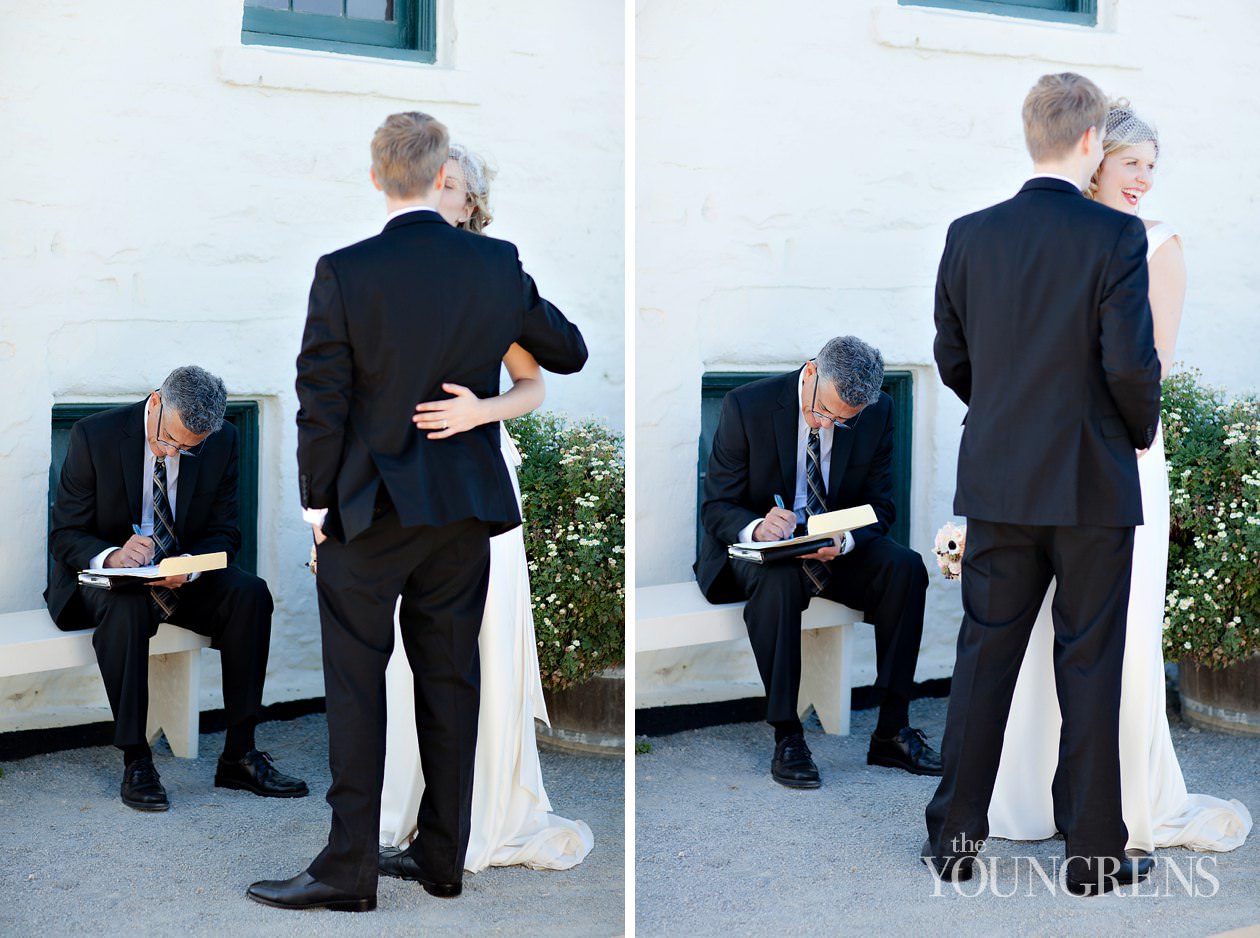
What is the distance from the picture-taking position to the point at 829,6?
193 inches

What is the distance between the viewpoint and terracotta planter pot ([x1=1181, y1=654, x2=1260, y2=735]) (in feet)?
15.9

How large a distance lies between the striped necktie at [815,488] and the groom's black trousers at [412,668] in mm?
1497

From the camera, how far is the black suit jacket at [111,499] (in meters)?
4.35

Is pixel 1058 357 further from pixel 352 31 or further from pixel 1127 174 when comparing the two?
pixel 352 31

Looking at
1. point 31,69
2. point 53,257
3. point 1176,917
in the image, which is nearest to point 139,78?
point 31,69

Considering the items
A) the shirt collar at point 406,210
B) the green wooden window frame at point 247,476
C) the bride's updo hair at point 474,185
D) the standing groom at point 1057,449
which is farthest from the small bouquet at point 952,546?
the green wooden window frame at point 247,476

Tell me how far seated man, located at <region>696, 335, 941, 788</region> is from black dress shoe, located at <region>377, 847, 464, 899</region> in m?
1.29

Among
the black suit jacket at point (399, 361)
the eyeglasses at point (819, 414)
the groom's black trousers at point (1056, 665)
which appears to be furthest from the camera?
the eyeglasses at point (819, 414)

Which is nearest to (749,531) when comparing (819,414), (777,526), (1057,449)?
(777,526)

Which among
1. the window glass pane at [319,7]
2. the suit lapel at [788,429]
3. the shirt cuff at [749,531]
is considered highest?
the window glass pane at [319,7]

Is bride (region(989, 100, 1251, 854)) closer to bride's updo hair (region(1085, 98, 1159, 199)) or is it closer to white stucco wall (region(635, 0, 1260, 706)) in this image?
bride's updo hair (region(1085, 98, 1159, 199))

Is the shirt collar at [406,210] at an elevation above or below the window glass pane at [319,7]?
below

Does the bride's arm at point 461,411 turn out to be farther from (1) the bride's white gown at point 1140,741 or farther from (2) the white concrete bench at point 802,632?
(1) the bride's white gown at point 1140,741

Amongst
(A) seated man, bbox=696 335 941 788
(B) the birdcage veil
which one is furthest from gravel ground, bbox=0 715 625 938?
(B) the birdcage veil
